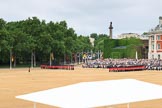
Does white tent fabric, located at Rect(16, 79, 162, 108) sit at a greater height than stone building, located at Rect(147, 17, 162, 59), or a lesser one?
lesser

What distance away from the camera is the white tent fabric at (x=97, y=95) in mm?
12180

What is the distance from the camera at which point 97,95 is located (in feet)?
42.4

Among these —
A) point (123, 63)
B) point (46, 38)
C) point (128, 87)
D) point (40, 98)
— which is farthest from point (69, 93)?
point (46, 38)

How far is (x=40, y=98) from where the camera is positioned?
43.4ft

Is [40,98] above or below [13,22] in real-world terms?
below

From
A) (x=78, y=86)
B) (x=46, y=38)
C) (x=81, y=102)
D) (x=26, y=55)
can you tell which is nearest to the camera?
(x=81, y=102)

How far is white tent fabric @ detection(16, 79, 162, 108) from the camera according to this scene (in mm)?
12180

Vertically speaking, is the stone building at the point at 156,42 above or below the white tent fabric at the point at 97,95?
above

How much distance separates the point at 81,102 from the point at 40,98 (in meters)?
1.90

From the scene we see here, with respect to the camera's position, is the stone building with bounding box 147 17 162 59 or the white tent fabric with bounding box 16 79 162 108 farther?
the stone building with bounding box 147 17 162 59

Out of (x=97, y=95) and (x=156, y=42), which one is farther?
(x=156, y=42)

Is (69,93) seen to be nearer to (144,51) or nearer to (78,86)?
(78,86)

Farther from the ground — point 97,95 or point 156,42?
point 156,42

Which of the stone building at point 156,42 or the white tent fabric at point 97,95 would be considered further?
the stone building at point 156,42
